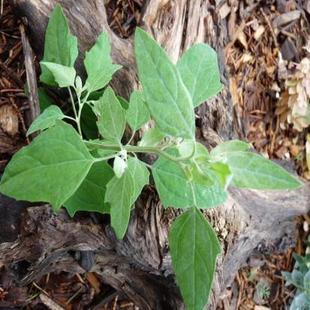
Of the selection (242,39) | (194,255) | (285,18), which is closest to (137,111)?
(194,255)

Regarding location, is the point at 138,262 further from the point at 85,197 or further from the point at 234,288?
the point at 234,288

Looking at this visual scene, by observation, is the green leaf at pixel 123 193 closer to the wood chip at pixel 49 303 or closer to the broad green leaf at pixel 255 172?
the broad green leaf at pixel 255 172

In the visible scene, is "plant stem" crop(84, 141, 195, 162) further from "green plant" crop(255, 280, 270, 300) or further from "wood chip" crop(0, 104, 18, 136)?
"green plant" crop(255, 280, 270, 300)

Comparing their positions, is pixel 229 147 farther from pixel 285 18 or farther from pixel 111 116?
pixel 285 18

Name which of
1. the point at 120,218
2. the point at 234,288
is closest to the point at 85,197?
the point at 120,218

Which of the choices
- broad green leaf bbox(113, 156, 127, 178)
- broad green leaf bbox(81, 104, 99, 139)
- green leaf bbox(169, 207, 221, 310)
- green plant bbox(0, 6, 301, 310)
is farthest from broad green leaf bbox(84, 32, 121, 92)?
green leaf bbox(169, 207, 221, 310)
